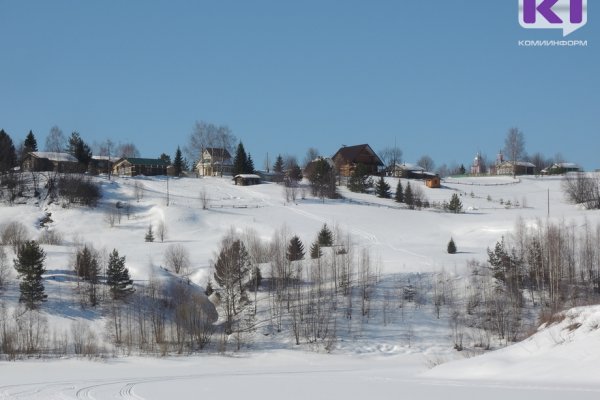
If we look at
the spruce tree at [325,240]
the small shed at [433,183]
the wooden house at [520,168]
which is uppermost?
the wooden house at [520,168]

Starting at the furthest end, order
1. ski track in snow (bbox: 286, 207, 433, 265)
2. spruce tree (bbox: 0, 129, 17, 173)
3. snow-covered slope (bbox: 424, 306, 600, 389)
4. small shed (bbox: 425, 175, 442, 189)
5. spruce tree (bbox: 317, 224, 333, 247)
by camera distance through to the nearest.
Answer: small shed (bbox: 425, 175, 442, 189)
spruce tree (bbox: 0, 129, 17, 173)
ski track in snow (bbox: 286, 207, 433, 265)
spruce tree (bbox: 317, 224, 333, 247)
snow-covered slope (bbox: 424, 306, 600, 389)

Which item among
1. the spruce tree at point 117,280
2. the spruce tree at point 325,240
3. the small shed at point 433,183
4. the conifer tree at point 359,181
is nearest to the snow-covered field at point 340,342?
the spruce tree at point 117,280

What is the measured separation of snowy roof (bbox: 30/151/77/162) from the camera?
8788 centimetres

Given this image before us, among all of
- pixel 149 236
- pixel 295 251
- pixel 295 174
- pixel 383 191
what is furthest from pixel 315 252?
pixel 295 174

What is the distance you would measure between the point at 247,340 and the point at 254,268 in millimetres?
7589

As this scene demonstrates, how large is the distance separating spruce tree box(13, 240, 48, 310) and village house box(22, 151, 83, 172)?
46720 mm

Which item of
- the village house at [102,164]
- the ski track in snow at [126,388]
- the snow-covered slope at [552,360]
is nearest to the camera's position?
the ski track in snow at [126,388]

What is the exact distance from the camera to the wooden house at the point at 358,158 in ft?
334

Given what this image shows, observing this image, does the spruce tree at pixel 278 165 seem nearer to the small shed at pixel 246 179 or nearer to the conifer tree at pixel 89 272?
the small shed at pixel 246 179

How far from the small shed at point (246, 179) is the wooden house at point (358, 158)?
48.7 feet

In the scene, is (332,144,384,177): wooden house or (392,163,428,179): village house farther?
(392,163,428,179): village house

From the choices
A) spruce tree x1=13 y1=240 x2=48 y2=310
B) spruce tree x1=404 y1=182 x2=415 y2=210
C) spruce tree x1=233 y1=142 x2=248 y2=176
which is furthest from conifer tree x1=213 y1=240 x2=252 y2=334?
spruce tree x1=233 y1=142 x2=248 y2=176

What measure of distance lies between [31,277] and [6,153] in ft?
174

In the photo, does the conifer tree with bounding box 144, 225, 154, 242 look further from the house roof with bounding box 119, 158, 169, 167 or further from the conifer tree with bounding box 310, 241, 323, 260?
the house roof with bounding box 119, 158, 169, 167
